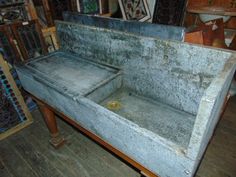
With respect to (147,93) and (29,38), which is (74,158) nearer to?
(147,93)

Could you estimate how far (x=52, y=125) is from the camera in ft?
5.58

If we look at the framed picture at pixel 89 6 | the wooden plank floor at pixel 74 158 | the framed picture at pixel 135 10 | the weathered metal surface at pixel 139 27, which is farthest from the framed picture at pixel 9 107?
the framed picture at pixel 135 10

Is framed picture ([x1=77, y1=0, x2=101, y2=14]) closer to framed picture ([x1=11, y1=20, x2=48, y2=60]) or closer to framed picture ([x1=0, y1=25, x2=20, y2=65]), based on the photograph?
framed picture ([x1=11, y1=20, x2=48, y2=60])

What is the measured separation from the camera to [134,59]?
1.40 metres

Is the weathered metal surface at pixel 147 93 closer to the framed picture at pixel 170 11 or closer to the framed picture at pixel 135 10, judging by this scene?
the framed picture at pixel 135 10

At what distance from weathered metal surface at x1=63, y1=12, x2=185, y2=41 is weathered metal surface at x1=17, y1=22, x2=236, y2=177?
253 mm

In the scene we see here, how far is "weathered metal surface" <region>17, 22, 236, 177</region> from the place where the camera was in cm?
77

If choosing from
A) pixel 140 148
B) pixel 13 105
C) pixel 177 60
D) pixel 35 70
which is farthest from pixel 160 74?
pixel 13 105

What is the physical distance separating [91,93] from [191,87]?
2.24ft

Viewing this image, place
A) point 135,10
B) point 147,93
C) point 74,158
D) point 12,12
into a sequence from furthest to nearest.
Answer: point 135,10
point 12,12
point 74,158
point 147,93

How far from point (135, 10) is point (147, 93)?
2.15 meters

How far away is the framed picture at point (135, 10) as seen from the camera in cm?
298

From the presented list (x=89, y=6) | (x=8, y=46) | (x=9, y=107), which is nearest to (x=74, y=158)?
(x=9, y=107)

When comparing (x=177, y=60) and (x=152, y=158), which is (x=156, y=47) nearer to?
(x=177, y=60)
